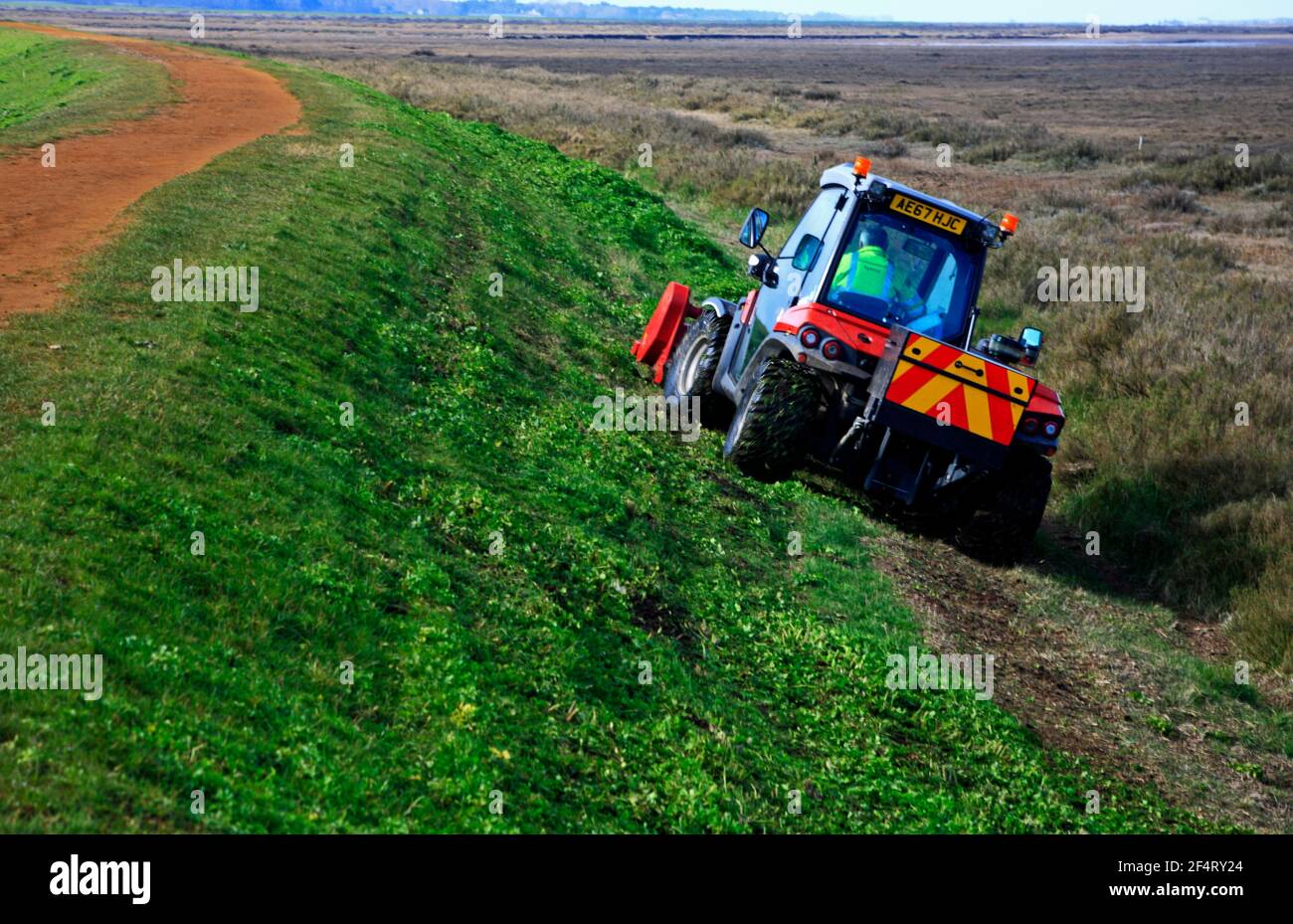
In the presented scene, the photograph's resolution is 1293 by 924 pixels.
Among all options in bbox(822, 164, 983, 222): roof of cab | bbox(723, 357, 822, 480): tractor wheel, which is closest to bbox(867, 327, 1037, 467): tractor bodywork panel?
bbox(723, 357, 822, 480): tractor wheel

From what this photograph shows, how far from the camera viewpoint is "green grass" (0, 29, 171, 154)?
21172 mm

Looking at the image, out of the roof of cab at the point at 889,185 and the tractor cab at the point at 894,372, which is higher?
the roof of cab at the point at 889,185

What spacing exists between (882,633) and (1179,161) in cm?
3786

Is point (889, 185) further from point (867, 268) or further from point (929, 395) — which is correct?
point (929, 395)

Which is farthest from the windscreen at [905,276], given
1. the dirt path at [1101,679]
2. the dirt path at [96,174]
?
the dirt path at [96,174]

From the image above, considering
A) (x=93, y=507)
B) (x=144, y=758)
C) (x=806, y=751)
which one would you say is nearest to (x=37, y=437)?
(x=93, y=507)

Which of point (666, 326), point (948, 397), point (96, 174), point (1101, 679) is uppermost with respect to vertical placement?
point (96, 174)

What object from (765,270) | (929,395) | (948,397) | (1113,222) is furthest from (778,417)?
(1113,222)

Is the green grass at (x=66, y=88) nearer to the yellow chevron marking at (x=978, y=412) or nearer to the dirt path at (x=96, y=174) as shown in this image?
the dirt path at (x=96, y=174)

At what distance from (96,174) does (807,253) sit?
409 inches

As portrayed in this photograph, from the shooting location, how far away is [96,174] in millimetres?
16656

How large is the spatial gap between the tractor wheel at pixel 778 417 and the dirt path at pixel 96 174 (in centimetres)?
586

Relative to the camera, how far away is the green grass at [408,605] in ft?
18.0
